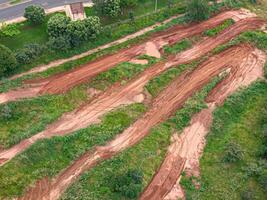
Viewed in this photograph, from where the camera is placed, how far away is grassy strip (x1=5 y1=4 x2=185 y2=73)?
56487mm

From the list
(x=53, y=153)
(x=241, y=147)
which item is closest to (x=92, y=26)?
(x=53, y=153)

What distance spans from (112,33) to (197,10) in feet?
47.8

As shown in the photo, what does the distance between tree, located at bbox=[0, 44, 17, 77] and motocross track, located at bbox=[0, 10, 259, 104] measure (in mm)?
3383

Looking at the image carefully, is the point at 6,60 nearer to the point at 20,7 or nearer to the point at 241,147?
the point at 20,7

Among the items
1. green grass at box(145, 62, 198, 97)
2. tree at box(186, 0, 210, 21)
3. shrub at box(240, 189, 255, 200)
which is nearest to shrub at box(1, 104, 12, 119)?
green grass at box(145, 62, 198, 97)

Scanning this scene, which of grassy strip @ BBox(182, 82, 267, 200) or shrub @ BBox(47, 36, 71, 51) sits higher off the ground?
shrub @ BBox(47, 36, 71, 51)

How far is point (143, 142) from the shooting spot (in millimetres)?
46594

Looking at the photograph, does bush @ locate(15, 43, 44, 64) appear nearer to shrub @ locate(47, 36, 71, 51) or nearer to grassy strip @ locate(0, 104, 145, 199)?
shrub @ locate(47, 36, 71, 51)

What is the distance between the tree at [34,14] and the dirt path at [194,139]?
29.3 m

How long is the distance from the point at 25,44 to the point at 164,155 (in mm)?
27895

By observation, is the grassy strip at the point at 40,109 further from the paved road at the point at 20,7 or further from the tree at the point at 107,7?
the paved road at the point at 20,7

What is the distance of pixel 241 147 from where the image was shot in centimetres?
4672

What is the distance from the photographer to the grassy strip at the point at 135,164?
41.0 m

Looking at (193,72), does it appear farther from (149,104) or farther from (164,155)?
(164,155)
